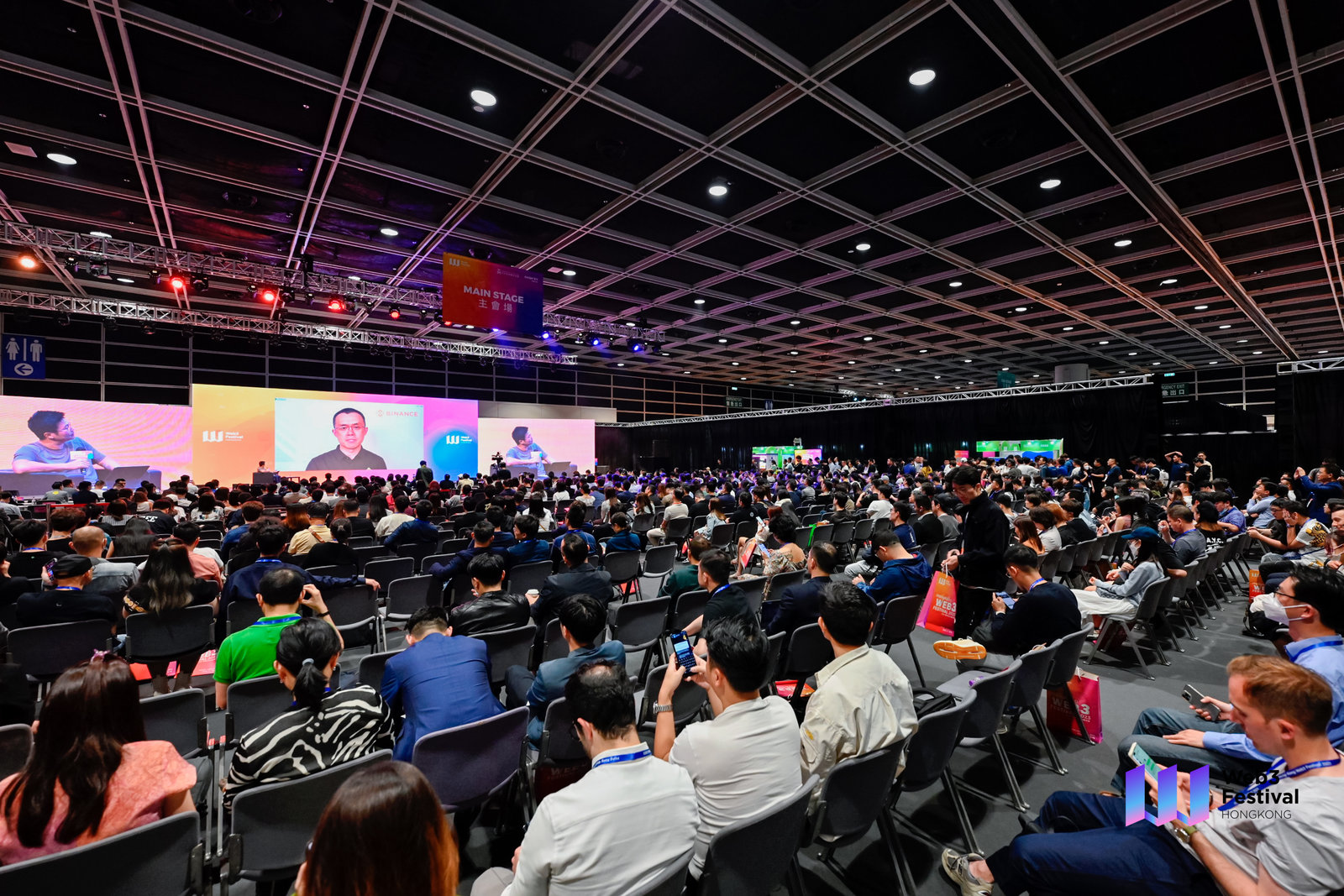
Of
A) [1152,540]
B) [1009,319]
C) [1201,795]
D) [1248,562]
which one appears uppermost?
[1009,319]

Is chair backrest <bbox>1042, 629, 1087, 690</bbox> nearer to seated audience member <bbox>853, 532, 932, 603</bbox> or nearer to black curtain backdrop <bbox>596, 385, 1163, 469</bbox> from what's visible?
seated audience member <bbox>853, 532, 932, 603</bbox>

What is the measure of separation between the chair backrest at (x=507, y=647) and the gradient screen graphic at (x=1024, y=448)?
18.1 meters

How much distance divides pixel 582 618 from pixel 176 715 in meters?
1.83

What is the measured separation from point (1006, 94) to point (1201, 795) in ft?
18.0

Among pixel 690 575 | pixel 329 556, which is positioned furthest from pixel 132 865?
pixel 329 556

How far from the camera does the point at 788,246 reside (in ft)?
28.5

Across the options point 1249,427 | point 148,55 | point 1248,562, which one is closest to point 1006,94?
point 148,55

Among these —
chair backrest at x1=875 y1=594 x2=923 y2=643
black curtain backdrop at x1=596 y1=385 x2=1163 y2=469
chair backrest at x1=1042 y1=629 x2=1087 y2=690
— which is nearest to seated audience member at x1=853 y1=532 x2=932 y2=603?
chair backrest at x1=875 y1=594 x2=923 y2=643

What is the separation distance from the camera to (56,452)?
11.7m

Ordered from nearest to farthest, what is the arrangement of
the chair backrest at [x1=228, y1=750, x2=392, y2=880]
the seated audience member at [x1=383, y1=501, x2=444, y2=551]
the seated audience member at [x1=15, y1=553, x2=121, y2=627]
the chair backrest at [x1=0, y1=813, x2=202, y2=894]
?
the chair backrest at [x1=0, y1=813, x2=202, y2=894]
the chair backrest at [x1=228, y1=750, x2=392, y2=880]
the seated audience member at [x1=15, y1=553, x2=121, y2=627]
the seated audience member at [x1=383, y1=501, x2=444, y2=551]

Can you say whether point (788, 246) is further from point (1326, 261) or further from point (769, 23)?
point (1326, 261)

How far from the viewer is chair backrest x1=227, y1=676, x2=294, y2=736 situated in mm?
2479

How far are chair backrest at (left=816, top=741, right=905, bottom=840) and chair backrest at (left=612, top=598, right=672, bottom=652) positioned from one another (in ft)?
6.68

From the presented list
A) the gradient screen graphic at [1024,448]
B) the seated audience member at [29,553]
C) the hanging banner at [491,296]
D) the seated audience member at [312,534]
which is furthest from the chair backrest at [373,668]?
the gradient screen graphic at [1024,448]
